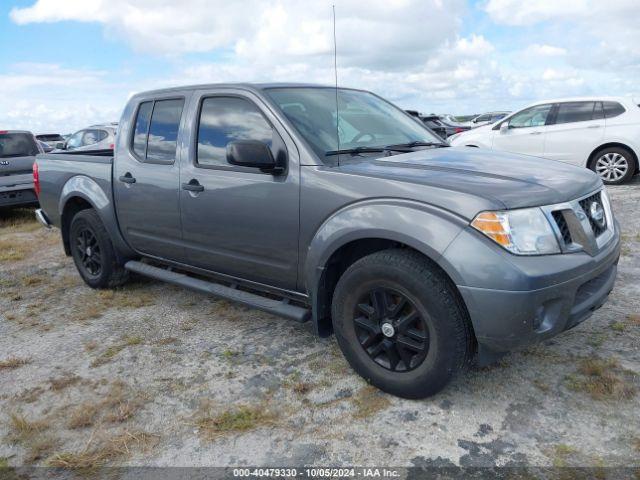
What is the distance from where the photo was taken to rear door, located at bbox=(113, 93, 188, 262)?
403 cm

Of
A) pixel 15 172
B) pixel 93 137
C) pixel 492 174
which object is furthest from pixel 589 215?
pixel 93 137

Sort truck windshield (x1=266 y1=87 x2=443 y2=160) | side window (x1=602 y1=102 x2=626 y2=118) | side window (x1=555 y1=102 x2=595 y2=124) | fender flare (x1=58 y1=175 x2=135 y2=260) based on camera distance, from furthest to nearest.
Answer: side window (x1=555 y1=102 x2=595 y2=124) < side window (x1=602 y1=102 x2=626 y2=118) < fender flare (x1=58 y1=175 x2=135 y2=260) < truck windshield (x1=266 y1=87 x2=443 y2=160)

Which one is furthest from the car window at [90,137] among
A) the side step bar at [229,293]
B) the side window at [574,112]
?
the side window at [574,112]

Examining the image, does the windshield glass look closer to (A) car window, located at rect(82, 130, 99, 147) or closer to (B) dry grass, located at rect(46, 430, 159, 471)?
(A) car window, located at rect(82, 130, 99, 147)

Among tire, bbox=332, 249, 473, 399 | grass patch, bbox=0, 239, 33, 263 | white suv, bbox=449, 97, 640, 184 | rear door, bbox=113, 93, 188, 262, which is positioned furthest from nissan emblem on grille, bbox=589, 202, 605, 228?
white suv, bbox=449, 97, 640, 184

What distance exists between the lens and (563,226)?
2.71 meters

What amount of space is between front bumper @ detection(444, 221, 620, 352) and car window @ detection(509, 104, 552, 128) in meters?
8.25

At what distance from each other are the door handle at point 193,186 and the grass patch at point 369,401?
173cm

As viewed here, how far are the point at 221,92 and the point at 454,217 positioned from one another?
2.00 metres

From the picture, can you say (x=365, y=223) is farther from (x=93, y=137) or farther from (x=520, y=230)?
(x=93, y=137)

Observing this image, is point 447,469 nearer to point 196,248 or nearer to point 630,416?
point 630,416

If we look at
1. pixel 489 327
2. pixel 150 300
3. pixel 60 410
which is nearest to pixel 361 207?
pixel 489 327

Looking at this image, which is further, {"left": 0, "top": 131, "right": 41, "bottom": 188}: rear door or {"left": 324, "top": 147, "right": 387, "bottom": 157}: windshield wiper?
{"left": 0, "top": 131, "right": 41, "bottom": 188}: rear door

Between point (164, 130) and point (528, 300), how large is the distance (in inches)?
117
